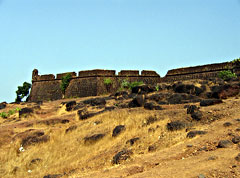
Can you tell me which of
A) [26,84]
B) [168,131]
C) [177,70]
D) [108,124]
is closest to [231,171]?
[168,131]

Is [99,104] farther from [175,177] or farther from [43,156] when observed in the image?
[175,177]

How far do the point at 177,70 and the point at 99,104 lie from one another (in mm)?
11511

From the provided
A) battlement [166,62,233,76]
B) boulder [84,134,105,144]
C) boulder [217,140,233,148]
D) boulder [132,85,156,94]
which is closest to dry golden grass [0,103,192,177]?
boulder [84,134,105,144]

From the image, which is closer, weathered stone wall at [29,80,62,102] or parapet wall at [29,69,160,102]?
parapet wall at [29,69,160,102]

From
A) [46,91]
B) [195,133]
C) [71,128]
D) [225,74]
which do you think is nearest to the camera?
[195,133]

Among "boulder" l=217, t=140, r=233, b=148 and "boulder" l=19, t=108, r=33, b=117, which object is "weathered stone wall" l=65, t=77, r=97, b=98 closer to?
"boulder" l=19, t=108, r=33, b=117

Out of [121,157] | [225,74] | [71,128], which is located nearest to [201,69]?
[225,74]

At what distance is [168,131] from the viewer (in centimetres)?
783

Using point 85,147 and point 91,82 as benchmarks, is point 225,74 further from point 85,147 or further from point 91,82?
point 85,147

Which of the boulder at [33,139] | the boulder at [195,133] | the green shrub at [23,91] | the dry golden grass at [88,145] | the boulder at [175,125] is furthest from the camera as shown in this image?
the green shrub at [23,91]

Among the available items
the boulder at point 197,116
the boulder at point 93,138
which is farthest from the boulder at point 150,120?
the boulder at point 93,138

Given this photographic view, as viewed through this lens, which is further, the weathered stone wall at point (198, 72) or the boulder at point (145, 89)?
the weathered stone wall at point (198, 72)

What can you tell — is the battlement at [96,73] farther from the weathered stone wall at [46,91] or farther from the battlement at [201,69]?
the battlement at [201,69]

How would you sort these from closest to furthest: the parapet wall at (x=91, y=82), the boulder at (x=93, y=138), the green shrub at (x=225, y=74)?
the boulder at (x=93, y=138) → the green shrub at (x=225, y=74) → the parapet wall at (x=91, y=82)
